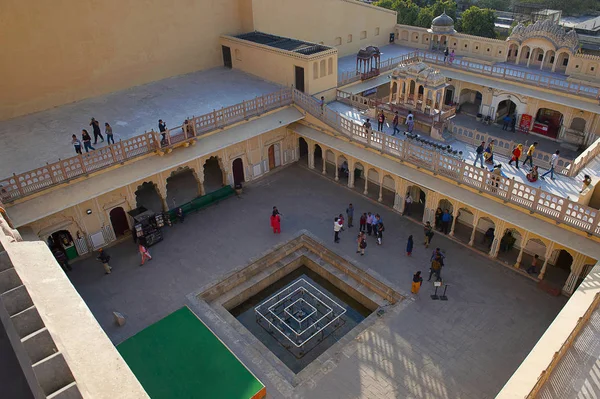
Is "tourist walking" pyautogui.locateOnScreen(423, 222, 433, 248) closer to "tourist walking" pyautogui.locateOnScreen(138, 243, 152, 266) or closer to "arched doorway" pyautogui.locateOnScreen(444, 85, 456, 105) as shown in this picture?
"tourist walking" pyautogui.locateOnScreen(138, 243, 152, 266)

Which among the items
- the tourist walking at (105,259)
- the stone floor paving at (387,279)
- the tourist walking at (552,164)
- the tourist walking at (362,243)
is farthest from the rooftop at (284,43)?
the tourist walking at (105,259)

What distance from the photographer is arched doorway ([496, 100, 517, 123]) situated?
28.4 meters

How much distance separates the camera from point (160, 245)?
18.1m

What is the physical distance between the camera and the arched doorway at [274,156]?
75.3 feet

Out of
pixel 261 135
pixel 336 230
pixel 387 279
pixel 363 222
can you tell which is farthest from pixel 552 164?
pixel 261 135

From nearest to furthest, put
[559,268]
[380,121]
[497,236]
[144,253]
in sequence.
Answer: [559,268], [497,236], [144,253], [380,121]

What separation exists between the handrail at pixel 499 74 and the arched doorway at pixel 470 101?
96.5 inches

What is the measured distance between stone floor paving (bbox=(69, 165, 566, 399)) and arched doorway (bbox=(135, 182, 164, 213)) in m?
2.09

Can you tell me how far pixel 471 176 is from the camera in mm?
16391

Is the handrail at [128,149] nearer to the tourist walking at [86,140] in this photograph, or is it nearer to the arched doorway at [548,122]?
the tourist walking at [86,140]

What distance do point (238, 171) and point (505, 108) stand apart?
1859cm

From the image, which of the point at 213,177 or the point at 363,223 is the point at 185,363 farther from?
the point at 213,177

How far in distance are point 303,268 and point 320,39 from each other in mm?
17666

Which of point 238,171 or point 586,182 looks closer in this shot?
point 586,182
